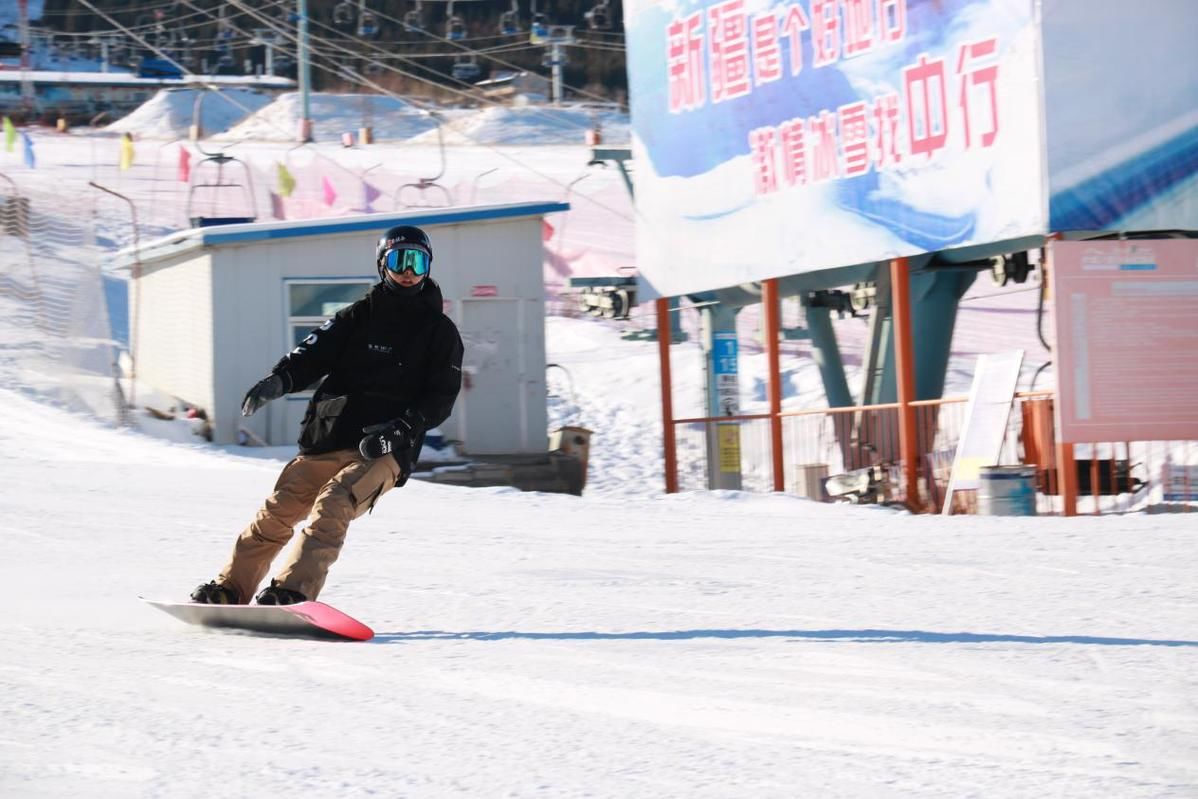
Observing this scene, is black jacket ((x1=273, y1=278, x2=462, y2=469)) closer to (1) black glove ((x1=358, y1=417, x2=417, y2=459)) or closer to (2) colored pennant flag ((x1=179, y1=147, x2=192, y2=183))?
(1) black glove ((x1=358, y1=417, x2=417, y2=459))

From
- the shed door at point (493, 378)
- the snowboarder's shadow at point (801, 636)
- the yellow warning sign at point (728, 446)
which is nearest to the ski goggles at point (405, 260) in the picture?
the snowboarder's shadow at point (801, 636)

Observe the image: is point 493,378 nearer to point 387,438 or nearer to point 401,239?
point 401,239

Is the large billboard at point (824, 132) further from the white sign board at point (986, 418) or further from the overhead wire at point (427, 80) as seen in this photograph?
the overhead wire at point (427, 80)

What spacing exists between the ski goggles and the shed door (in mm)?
14293

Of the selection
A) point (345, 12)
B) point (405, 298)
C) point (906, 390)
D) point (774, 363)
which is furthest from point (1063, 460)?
point (345, 12)

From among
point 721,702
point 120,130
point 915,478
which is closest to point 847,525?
point 915,478

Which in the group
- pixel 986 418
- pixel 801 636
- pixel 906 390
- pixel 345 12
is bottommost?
pixel 801 636

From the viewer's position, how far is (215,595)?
635cm

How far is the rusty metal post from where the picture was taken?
20203 mm

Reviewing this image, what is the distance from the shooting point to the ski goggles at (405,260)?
20.5ft

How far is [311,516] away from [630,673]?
153 cm

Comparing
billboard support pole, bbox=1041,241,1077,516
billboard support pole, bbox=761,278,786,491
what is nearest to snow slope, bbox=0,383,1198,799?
billboard support pole, bbox=1041,241,1077,516

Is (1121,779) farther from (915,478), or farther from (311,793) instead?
(915,478)

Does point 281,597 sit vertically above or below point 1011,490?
above
